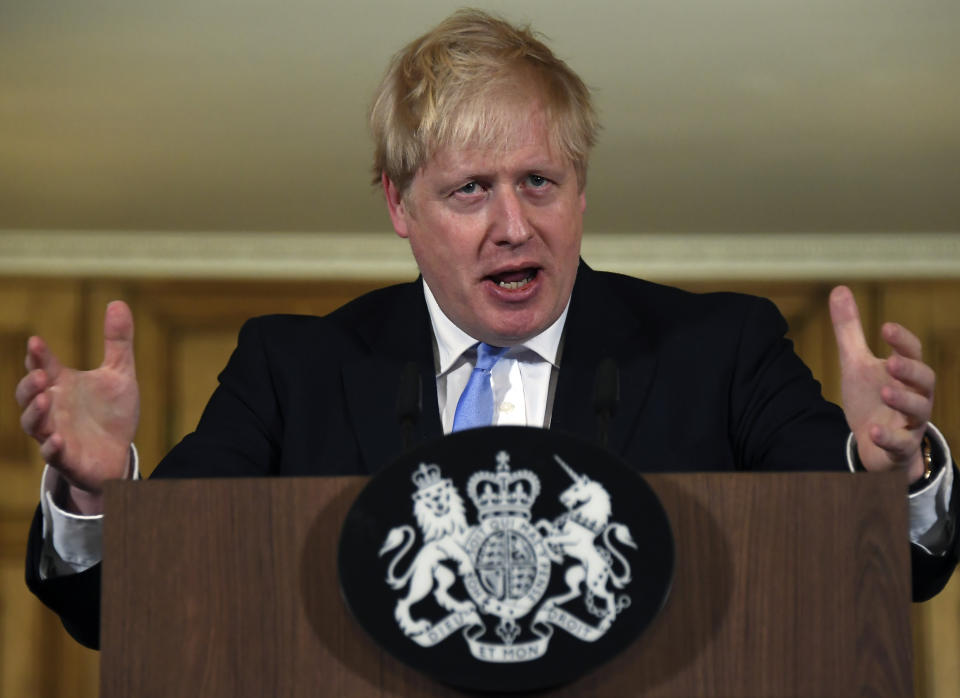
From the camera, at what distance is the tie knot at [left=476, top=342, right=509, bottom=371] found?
1.33 m

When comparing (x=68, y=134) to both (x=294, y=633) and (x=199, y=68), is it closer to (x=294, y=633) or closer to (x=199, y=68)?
(x=199, y=68)

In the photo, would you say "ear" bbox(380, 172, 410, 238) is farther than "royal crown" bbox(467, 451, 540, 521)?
Yes

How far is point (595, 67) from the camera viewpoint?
4082 mm

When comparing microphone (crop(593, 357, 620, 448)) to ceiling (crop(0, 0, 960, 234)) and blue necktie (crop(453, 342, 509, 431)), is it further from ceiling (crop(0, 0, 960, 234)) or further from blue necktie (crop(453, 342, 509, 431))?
ceiling (crop(0, 0, 960, 234))

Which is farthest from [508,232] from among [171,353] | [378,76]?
[171,353]

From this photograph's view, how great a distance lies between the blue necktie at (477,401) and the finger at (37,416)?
0.38m

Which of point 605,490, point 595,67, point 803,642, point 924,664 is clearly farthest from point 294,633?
point 924,664

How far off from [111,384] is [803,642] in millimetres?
544

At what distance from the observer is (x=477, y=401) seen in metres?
1.27

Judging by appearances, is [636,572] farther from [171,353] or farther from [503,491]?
[171,353]

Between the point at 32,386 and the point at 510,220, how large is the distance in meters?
0.50

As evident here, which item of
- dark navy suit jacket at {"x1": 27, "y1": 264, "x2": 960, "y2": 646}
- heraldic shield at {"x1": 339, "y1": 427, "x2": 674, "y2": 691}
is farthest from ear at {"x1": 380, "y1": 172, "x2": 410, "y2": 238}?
heraldic shield at {"x1": 339, "y1": 427, "x2": 674, "y2": 691}

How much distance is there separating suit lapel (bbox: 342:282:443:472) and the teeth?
0.09m

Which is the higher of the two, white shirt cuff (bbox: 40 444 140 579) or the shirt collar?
the shirt collar
